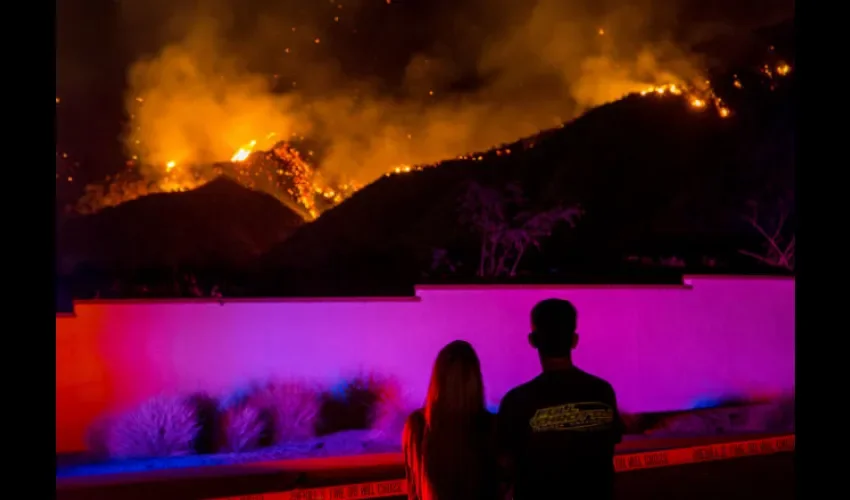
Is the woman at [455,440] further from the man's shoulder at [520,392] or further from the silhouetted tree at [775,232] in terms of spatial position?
the silhouetted tree at [775,232]

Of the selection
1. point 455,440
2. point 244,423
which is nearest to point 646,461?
point 244,423

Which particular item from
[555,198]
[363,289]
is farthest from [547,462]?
[555,198]

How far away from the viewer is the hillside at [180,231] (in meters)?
8.54

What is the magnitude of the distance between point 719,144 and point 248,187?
8.39 meters

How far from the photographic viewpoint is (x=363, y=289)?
8211 millimetres

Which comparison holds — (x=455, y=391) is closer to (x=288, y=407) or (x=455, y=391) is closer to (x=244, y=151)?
(x=288, y=407)

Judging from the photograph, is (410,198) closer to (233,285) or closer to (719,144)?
(233,285)

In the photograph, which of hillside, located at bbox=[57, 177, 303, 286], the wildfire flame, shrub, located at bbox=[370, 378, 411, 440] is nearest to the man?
shrub, located at bbox=[370, 378, 411, 440]

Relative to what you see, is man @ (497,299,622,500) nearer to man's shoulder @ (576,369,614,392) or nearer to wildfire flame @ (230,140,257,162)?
man's shoulder @ (576,369,614,392)

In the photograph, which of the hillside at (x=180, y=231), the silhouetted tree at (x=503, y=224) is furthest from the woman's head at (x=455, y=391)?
the hillside at (x=180, y=231)

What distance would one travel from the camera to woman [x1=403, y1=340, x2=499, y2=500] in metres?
2.57

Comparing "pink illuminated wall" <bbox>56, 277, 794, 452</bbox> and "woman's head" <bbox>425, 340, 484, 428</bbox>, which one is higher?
"woman's head" <bbox>425, 340, 484, 428</bbox>

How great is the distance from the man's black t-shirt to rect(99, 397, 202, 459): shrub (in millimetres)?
5206

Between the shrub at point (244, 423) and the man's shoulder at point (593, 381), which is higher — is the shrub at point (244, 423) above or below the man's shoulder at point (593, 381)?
below
